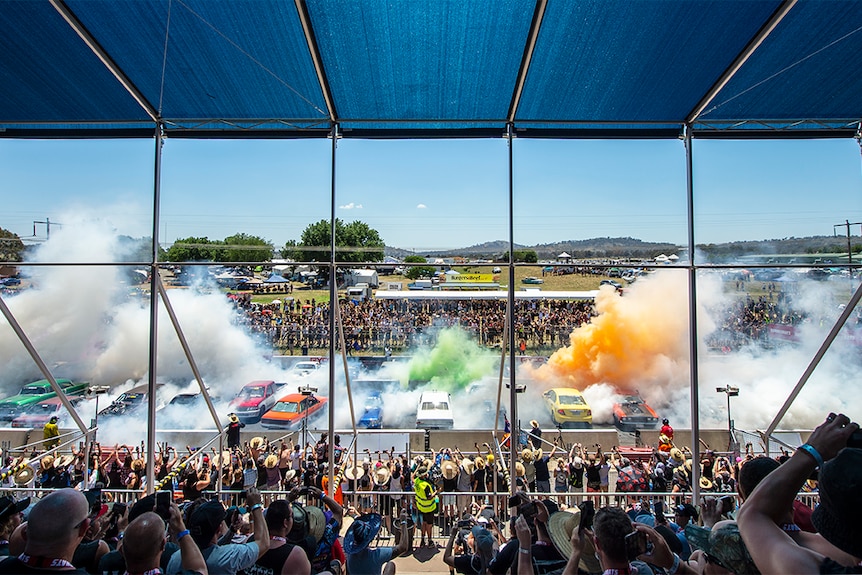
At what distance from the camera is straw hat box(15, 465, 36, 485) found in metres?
6.43

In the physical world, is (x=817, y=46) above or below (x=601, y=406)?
above

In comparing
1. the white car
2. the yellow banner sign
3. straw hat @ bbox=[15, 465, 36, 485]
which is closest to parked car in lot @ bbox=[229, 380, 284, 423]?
the white car

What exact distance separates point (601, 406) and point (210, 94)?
47.5ft

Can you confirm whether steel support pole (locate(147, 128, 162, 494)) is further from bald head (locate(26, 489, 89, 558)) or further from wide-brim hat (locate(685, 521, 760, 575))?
wide-brim hat (locate(685, 521, 760, 575))

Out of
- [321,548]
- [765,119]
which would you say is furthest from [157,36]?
[765,119]

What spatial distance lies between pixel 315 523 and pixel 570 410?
11.9 m

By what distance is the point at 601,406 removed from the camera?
15.3 metres

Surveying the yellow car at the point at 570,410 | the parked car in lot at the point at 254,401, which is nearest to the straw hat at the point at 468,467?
the yellow car at the point at 570,410

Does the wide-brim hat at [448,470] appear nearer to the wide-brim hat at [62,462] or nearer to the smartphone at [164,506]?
the smartphone at [164,506]

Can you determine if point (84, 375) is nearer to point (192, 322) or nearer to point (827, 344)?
point (192, 322)

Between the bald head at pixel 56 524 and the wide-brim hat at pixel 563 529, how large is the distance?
196 cm

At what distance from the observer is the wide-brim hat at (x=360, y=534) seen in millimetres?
2439

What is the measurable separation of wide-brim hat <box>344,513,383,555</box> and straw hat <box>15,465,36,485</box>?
6741mm

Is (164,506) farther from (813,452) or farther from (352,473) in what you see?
(352,473)
